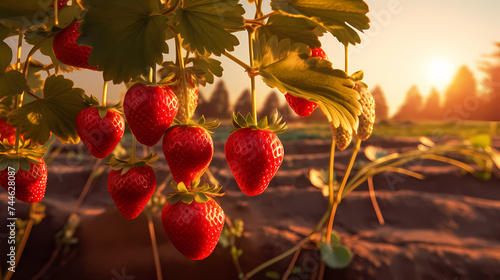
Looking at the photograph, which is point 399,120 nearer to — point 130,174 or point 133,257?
point 133,257

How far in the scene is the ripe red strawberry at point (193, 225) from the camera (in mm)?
450

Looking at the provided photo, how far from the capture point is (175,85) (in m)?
0.42

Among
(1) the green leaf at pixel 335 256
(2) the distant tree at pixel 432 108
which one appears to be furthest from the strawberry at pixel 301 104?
(2) the distant tree at pixel 432 108

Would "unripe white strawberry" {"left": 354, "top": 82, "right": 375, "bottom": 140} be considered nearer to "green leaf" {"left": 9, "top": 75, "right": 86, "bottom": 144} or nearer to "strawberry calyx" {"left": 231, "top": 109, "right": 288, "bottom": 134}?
"strawberry calyx" {"left": 231, "top": 109, "right": 288, "bottom": 134}

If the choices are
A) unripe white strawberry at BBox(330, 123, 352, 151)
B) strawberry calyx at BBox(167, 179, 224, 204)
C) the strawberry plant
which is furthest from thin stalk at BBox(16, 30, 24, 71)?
unripe white strawberry at BBox(330, 123, 352, 151)

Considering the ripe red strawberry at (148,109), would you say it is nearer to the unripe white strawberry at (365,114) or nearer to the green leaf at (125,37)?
the green leaf at (125,37)

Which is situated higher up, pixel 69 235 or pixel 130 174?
pixel 130 174

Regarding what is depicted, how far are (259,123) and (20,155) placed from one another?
0.28 m

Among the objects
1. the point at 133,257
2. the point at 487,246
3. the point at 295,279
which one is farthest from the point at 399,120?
the point at 133,257

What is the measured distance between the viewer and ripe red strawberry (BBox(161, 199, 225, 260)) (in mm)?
450

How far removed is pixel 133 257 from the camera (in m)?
1.54

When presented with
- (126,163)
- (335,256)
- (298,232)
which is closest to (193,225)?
(126,163)

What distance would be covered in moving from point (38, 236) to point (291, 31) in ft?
5.73

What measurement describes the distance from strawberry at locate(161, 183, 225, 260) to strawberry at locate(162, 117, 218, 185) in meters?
0.04
